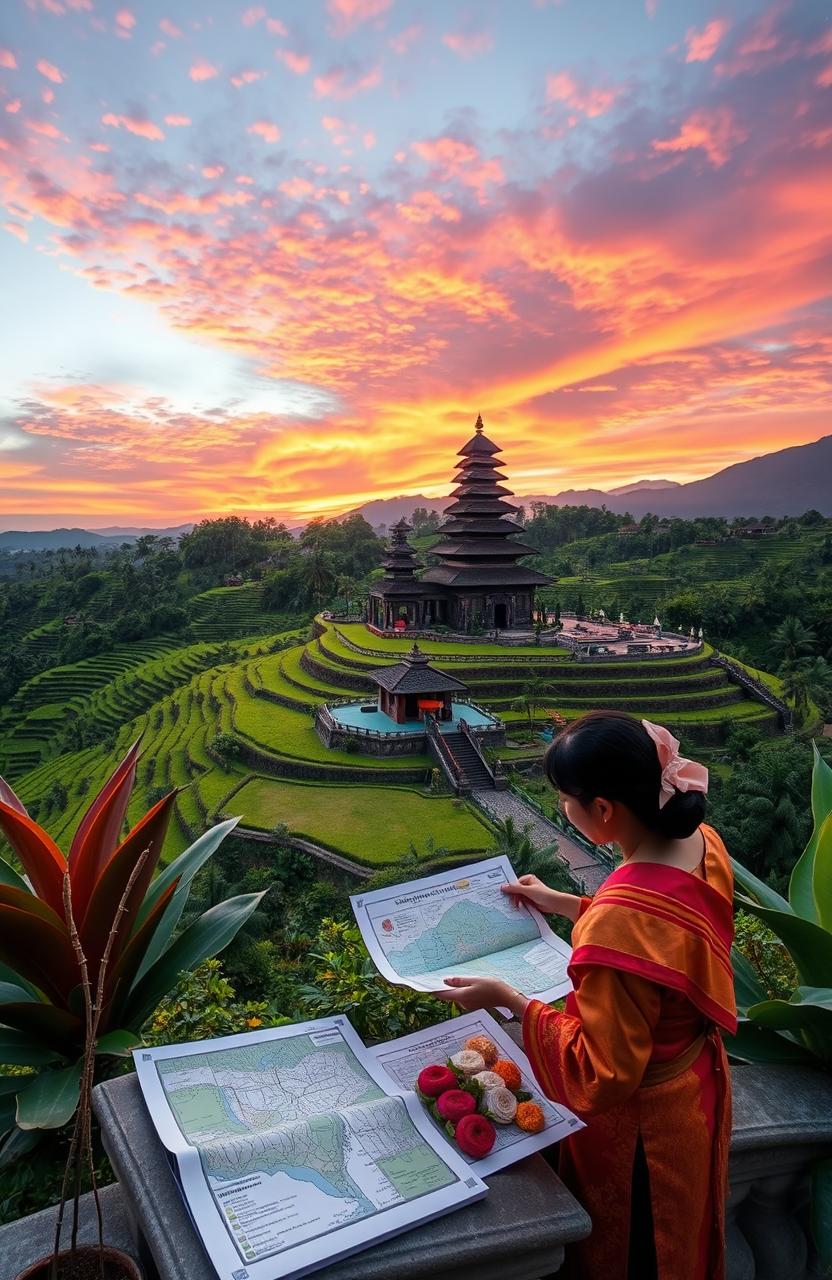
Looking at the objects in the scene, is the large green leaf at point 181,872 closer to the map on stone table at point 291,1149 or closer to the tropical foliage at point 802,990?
the map on stone table at point 291,1149

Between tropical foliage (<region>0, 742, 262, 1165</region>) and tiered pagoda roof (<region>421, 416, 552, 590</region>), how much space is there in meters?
27.0

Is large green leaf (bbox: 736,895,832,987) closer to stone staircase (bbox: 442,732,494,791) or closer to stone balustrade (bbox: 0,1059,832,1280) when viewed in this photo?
stone balustrade (bbox: 0,1059,832,1280)

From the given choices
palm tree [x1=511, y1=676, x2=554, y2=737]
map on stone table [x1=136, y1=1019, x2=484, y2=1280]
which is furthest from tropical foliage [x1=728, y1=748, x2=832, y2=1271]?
palm tree [x1=511, y1=676, x2=554, y2=737]

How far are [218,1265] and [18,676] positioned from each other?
155 feet

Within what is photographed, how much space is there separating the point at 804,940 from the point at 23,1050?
2.50 m

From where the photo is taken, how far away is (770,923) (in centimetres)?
224

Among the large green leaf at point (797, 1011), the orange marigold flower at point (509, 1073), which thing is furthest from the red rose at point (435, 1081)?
the large green leaf at point (797, 1011)

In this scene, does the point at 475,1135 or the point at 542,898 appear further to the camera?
the point at 542,898

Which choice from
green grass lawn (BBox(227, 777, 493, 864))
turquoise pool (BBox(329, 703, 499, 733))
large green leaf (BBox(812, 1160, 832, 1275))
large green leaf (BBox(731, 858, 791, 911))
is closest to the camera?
large green leaf (BBox(812, 1160, 832, 1275))

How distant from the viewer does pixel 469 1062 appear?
1.88m

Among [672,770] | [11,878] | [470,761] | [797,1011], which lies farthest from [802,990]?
[470,761]

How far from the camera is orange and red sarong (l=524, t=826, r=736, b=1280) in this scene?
5.71 feet

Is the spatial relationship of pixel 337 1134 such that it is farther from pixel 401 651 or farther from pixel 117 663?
pixel 117 663

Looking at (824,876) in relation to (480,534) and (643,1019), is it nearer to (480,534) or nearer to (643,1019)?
(643,1019)
